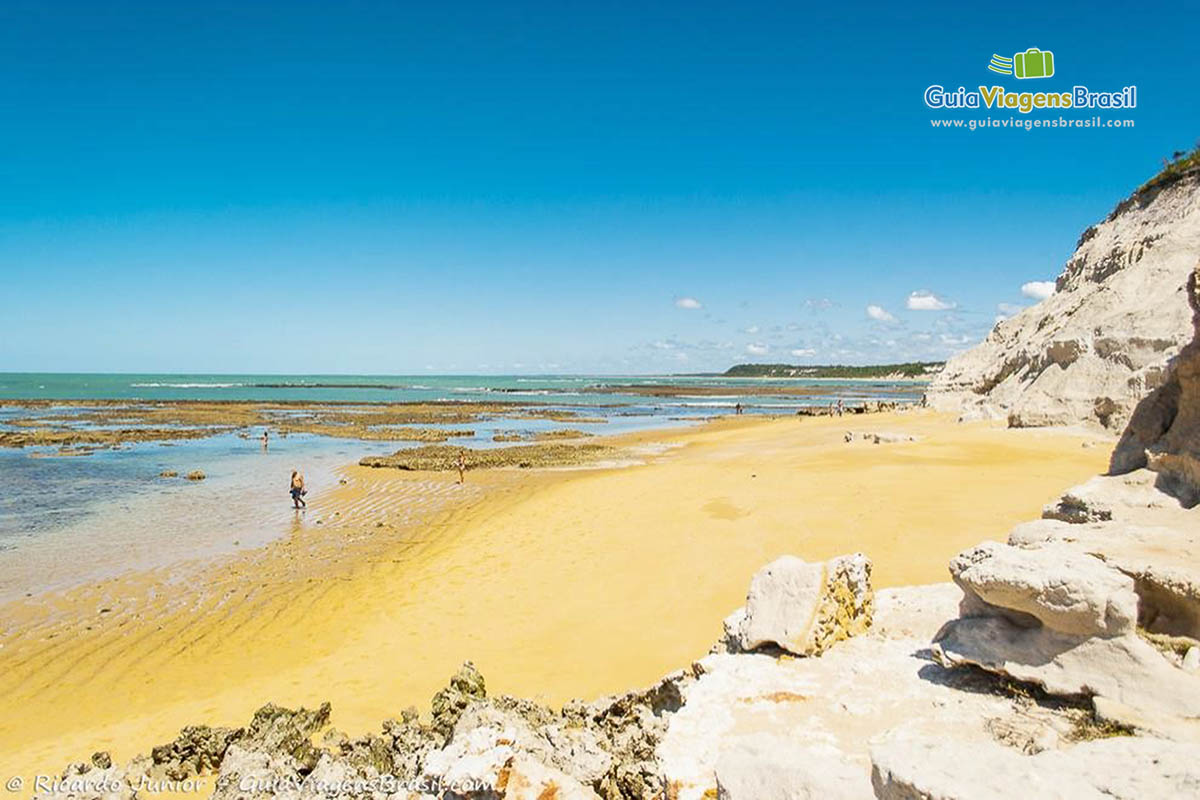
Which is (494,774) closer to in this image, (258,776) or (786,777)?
(786,777)

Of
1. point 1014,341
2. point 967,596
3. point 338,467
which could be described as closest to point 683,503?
point 967,596

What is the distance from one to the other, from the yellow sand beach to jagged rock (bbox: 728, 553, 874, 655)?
253 cm

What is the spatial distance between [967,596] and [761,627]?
5.91ft

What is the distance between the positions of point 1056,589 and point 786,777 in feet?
9.07

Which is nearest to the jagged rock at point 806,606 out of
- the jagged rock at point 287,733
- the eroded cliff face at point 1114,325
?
the jagged rock at point 287,733

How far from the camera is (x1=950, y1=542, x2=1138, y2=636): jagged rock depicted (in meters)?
4.71

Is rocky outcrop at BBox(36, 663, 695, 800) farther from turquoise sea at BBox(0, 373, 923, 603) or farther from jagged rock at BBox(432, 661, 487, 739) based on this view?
turquoise sea at BBox(0, 373, 923, 603)

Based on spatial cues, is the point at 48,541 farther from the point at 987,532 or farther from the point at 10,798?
the point at 987,532

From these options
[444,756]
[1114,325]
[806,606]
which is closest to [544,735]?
[444,756]

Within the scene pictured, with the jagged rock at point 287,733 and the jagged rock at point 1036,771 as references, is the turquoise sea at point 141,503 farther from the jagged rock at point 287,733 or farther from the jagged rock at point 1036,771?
the jagged rock at point 1036,771

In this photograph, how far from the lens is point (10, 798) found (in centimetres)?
642

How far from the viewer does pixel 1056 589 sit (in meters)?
4.84

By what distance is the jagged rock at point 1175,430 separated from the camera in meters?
7.57

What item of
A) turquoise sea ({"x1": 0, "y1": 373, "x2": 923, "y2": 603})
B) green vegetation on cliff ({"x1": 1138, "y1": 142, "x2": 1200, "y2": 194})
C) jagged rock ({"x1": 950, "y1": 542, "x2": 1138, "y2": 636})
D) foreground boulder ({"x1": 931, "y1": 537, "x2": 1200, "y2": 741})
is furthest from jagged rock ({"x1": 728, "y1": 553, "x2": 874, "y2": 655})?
green vegetation on cliff ({"x1": 1138, "y1": 142, "x2": 1200, "y2": 194})
